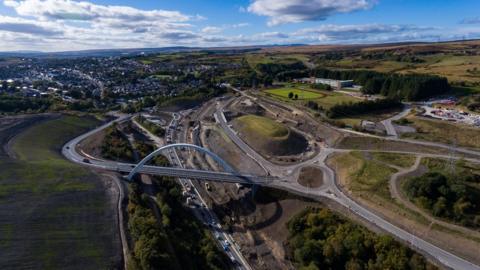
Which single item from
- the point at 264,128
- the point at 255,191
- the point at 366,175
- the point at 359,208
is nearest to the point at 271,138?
the point at 264,128

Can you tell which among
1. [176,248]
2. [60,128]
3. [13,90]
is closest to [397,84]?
[176,248]

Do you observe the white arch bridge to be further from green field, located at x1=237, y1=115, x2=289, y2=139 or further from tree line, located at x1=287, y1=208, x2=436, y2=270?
green field, located at x1=237, y1=115, x2=289, y2=139

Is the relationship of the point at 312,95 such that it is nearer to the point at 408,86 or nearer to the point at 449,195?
the point at 408,86

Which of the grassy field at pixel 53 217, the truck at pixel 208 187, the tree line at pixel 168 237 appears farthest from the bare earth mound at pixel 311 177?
the grassy field at pixel 53 217

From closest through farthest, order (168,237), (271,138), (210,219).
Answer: (168,237)
(210,219)
(271,138)

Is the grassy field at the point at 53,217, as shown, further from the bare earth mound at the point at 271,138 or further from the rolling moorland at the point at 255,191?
the bare earth mound at the point at 271,138
